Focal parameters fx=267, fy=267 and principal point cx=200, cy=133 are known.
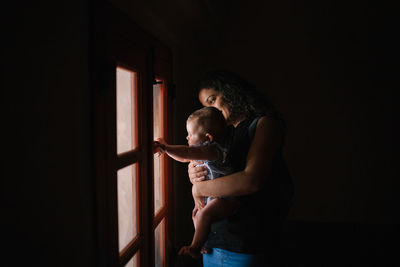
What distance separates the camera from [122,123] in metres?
1.06

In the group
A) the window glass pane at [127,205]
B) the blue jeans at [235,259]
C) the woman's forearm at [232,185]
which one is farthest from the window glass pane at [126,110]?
the blue jeans at [235,259]

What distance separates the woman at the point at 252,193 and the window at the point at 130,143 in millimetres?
265

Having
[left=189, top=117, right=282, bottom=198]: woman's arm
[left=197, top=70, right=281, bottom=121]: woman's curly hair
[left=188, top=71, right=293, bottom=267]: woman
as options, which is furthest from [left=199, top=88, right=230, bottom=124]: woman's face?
[left=189, top=117, right=282, bottom=198]: woman's arm

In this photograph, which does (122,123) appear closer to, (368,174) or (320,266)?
(320,266)

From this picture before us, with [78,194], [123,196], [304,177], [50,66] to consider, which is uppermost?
[50,66]

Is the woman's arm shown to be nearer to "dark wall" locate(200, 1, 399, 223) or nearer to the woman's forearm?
the woman's forearm

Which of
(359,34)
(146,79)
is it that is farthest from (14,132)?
(359,34)

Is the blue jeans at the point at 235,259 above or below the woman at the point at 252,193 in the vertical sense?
below

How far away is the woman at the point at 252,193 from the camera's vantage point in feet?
3.44

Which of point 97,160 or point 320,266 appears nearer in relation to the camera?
point 97,160

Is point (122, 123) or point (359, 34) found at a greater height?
point (359, 34)

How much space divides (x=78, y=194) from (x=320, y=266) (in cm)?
247

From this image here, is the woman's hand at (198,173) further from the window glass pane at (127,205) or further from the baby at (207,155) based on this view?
the window glass pane at (127,205)

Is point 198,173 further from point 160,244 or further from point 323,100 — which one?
point 323,100
